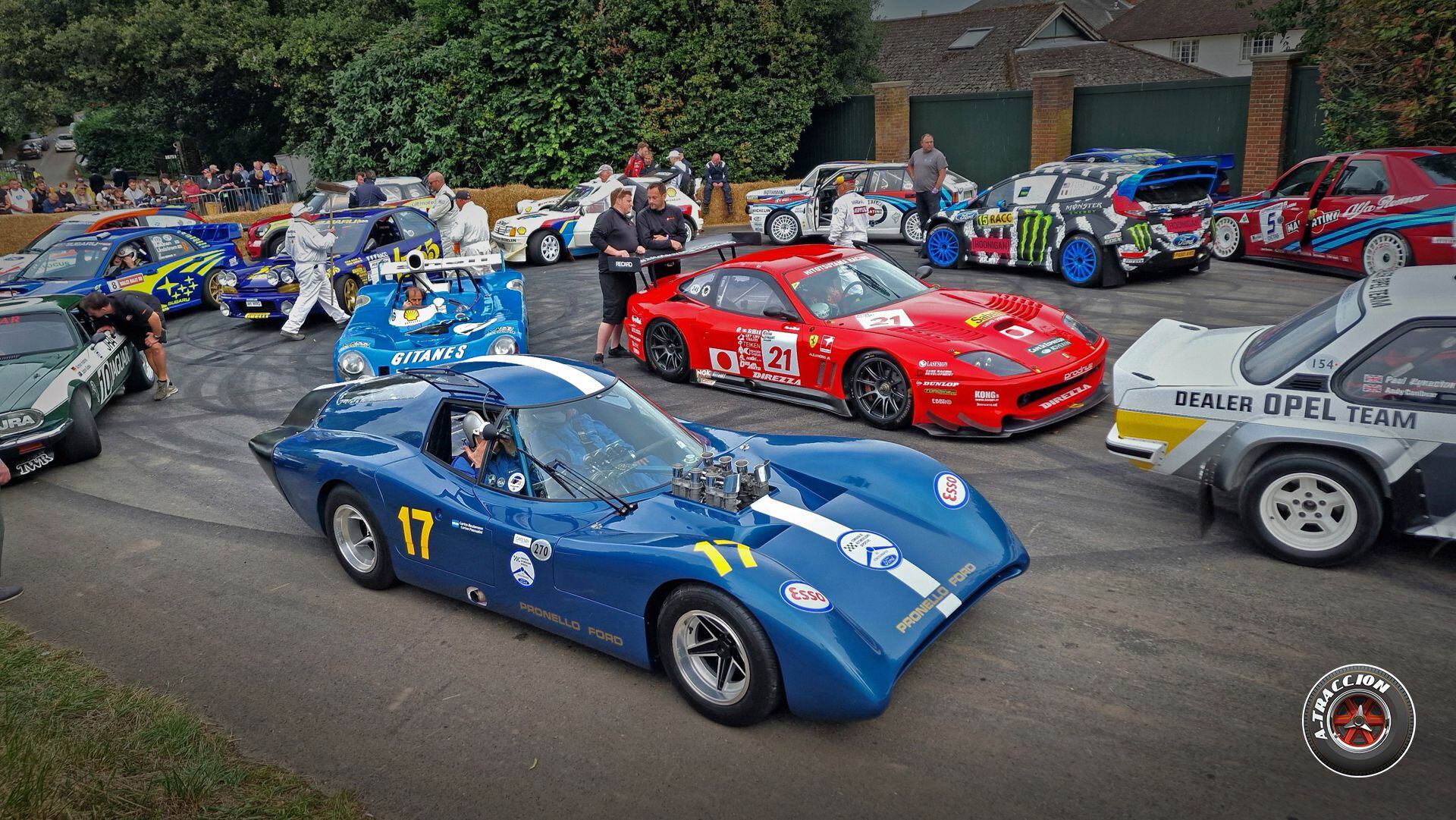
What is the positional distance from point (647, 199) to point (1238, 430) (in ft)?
23.7

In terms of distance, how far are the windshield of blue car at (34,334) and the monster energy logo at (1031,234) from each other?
11132 mm

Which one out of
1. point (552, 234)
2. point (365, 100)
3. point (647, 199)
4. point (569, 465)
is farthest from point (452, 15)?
point (569, 465)

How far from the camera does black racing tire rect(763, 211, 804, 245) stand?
18.2 metres

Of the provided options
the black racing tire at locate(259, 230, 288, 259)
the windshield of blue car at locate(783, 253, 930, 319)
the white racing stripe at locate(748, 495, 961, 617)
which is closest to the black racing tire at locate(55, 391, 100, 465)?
the windshield of blue car at locate(783, 253, 930, 319)

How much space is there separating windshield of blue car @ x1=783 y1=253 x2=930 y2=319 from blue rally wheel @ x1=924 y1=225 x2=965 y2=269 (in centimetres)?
574

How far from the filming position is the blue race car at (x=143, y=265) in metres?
14.1

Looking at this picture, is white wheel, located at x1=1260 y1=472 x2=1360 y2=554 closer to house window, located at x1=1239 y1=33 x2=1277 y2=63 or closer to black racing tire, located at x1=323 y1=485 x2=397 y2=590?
black racing tire, located at x1=323 y1=485 x2=397 y2=590

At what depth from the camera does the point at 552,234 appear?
1819 centimetres

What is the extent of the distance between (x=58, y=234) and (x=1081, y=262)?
1653cm

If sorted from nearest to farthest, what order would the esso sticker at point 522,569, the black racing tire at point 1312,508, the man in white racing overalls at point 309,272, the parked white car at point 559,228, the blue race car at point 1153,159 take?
1. the esso sticker at point 522,569
2. the black racing tire at point 1312,508
3. the man in white racing overalls at point 309,272
4. the blue race car at point 1153,159
5. the parked white car at point 559,228

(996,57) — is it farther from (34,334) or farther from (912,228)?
(34,334)

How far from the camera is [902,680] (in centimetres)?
466

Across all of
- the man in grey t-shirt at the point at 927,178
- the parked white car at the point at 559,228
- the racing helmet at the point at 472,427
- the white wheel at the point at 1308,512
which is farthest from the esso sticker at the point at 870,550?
the parked white car at the point at 559,228

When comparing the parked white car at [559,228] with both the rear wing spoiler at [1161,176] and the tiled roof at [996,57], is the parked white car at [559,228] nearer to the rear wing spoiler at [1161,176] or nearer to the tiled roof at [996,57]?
the rear wing spoiler at [1161,176]
